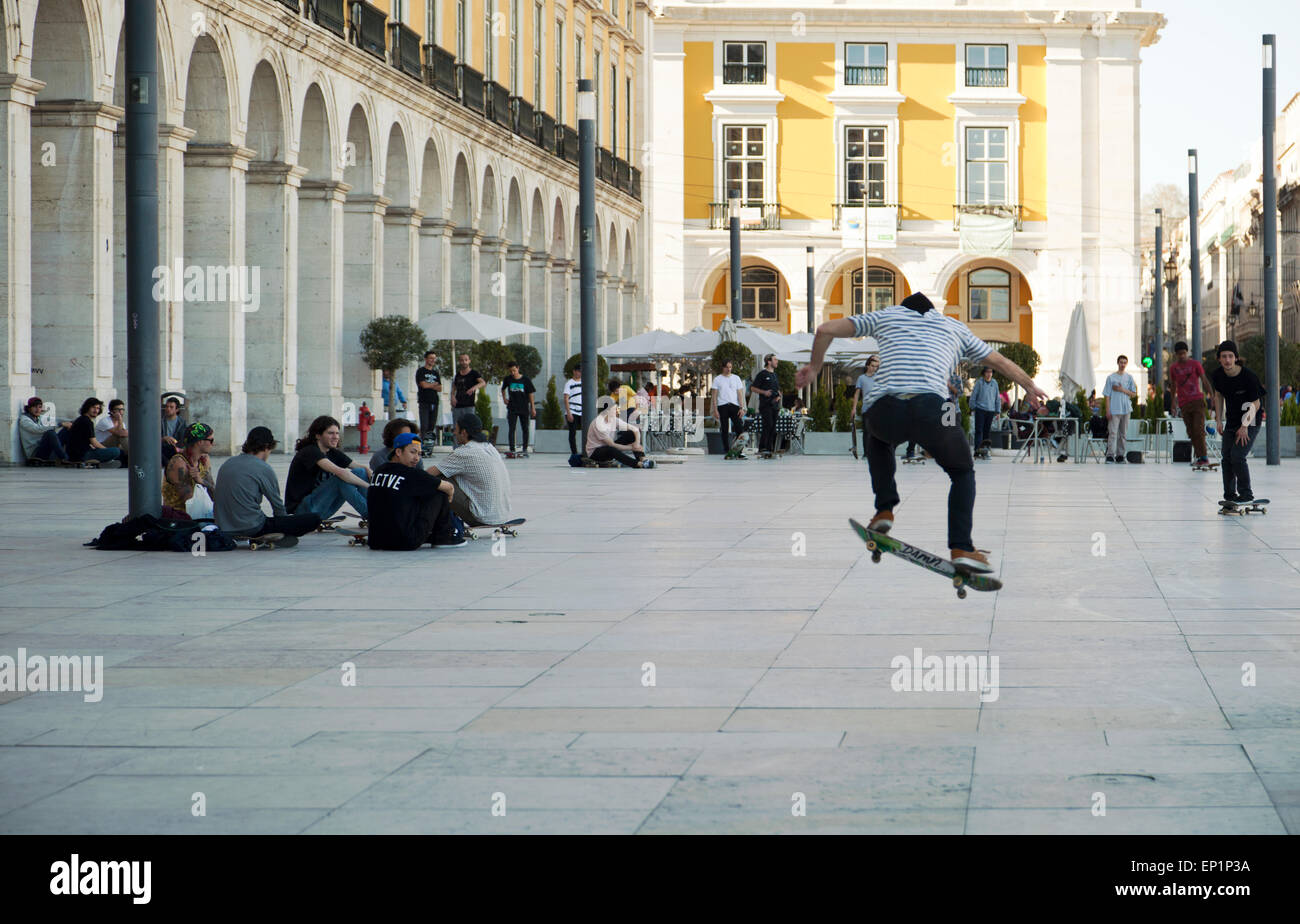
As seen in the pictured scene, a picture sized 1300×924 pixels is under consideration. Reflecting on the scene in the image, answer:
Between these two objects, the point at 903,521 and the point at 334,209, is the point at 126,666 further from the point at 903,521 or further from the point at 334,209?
the point at 334,209

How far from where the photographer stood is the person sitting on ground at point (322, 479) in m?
14.5

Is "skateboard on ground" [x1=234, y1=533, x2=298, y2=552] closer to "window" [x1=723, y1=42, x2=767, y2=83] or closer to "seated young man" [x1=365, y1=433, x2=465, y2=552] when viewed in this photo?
"seated young man" [x1=365, y1=433, x2=465, y2=552]

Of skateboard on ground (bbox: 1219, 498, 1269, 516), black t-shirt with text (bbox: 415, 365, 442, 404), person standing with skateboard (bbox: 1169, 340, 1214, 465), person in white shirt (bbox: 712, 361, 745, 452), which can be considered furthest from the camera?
person in white shirt (bbox: 712, 361, 745, 452)

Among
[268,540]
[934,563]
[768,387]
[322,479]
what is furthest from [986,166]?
[934,563]

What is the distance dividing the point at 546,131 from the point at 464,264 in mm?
8589

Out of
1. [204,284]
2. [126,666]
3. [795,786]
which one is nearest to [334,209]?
[204,284]

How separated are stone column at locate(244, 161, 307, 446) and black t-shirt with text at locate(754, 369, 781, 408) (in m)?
7.98

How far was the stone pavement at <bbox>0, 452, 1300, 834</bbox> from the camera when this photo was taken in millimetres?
5371

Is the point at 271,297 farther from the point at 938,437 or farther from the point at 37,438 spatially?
the point at 938,437

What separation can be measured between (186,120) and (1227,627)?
22.6 metres

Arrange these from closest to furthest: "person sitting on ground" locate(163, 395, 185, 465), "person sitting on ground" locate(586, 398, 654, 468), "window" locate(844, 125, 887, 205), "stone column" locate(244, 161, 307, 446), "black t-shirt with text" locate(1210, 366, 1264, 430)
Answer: "black t-shirt with text" locate(1210, 366, 1264, 430), "person sitting on ground" locate(163, 395, 185, 465), "person sitting on ground" locate(586, 398, 654, 468), "stone column" locate(244, 161, 307, 446), "window" locate(844, 125, 887, 205)

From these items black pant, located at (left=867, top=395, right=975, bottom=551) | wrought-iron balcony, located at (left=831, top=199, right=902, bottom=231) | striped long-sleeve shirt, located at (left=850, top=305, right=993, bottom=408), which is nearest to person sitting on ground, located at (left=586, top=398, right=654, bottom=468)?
striped long-sleeve shirt, located at (left=850, top=305, right=993, bottom=408)

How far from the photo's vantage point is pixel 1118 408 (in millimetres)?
29656

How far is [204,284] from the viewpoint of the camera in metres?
28.8
